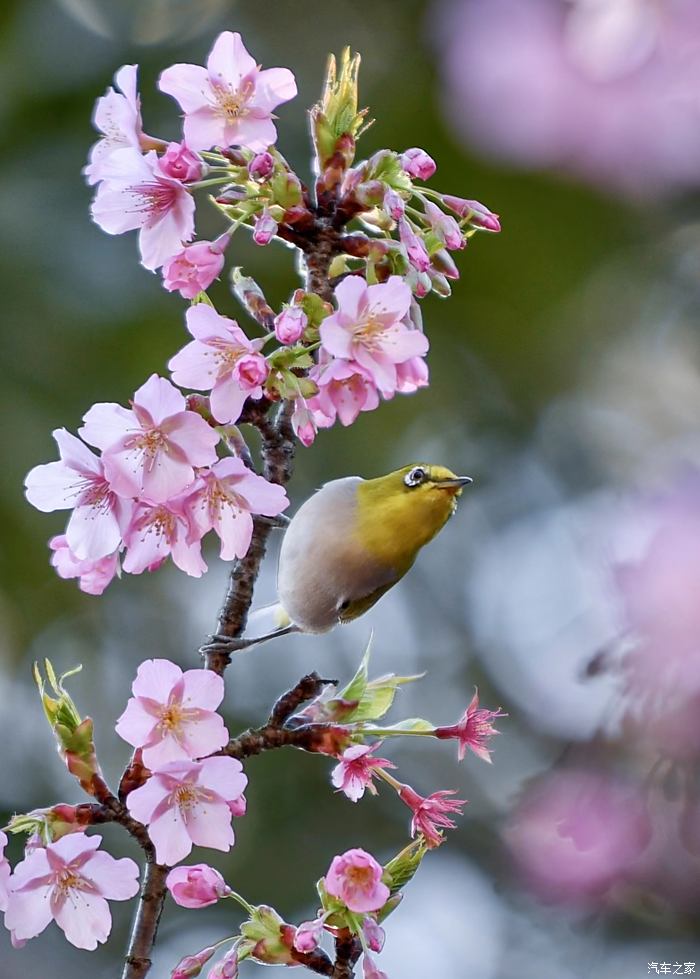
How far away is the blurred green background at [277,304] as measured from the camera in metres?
4.46

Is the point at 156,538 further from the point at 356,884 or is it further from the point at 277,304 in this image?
the point at 277,304

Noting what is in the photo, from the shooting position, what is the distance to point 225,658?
4.48 ft

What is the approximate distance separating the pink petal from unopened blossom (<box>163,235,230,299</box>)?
440 millimetres

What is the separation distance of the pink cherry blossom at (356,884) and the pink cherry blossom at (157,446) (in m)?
0.43

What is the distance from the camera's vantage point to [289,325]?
1275 mm

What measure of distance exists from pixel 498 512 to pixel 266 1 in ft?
7.90

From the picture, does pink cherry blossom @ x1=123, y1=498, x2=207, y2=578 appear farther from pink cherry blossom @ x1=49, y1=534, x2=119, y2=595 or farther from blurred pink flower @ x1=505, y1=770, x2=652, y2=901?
blurred pink flower @ x1=505, y1=770, x2=652, y2=901

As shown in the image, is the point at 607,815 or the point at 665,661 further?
the point at 607,815

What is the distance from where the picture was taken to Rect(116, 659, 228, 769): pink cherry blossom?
1253 mm

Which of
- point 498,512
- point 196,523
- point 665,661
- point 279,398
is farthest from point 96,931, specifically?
point 498,512

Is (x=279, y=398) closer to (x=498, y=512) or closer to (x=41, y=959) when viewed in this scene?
(x=41, y=959)

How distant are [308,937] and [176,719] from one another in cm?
27

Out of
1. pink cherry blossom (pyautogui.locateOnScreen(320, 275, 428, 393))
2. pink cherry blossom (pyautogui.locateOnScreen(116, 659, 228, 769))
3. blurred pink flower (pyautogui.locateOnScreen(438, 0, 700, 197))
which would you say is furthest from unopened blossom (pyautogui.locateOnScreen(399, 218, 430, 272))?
blurred pink flower (pyautogui.locateOnScreen(438, 0, 700, 197))

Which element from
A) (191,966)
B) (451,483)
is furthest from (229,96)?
(191,966)
